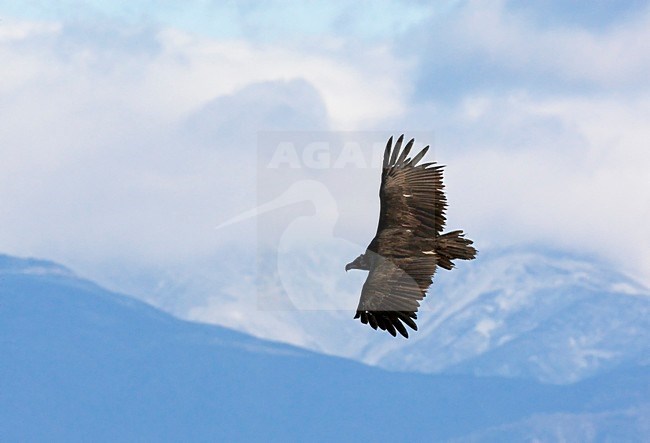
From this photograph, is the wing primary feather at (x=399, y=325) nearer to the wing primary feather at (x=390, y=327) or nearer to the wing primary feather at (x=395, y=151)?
the wing primary feather at (x=390, y=327)

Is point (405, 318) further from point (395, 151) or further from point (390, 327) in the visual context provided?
point (395, 151)

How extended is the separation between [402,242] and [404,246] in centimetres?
14

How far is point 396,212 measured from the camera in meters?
27.7

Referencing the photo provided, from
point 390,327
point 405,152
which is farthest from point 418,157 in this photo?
point 390,327

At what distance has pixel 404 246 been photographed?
88.4ft

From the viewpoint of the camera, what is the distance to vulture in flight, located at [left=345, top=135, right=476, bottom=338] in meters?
26.2

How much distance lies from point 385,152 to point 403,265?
291 cm

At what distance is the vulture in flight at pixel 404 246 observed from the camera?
2619 cm

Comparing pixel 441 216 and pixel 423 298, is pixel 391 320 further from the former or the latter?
pixel 441 216

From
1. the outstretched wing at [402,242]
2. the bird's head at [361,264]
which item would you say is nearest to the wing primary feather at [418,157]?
the outstretched wing at [402,242]

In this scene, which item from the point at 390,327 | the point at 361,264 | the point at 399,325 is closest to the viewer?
the point at 390,327

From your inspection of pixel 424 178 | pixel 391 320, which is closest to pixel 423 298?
pixel 391 320

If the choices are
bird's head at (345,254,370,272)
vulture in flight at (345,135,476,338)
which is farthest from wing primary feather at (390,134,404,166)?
bird's head at (345,254,370,272)

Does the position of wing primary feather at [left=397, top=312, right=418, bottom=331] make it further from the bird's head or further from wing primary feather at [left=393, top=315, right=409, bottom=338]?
the bird's head
